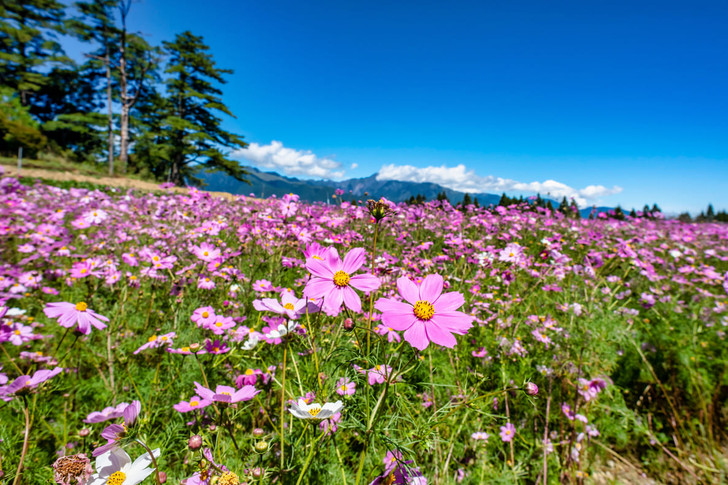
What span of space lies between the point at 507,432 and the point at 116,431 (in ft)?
5.61

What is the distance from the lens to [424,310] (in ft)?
2.31

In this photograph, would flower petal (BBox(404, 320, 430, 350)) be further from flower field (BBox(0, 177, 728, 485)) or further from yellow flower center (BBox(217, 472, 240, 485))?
yellow flower center (BBox(217, 472, 240, 485))

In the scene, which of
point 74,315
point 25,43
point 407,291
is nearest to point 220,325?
point 74,315

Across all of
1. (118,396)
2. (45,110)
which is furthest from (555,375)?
(45,110)

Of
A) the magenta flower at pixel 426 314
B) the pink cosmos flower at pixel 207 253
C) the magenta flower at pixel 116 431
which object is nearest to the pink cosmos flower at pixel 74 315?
the magenta flower at pixel 116 431

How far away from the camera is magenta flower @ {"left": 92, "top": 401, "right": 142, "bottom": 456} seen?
0.61 m

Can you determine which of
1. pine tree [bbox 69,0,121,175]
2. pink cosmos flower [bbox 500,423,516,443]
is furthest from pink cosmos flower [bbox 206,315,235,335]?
pine tree [bbox 69,0,121,175]

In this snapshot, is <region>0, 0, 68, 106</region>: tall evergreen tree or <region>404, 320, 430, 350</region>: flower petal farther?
<region>0, 0, 68, 106</region>: tall evergreen tree

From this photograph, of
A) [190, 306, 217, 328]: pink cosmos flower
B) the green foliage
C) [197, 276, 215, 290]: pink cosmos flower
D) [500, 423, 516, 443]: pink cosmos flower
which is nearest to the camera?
[190, 306, 217, 328]: pink cosmos flower

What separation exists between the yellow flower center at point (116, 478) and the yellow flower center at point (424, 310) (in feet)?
2.43

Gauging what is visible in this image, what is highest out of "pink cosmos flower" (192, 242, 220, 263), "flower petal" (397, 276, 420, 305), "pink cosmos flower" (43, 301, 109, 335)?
"flower petal" (397, 276, 420, 305)

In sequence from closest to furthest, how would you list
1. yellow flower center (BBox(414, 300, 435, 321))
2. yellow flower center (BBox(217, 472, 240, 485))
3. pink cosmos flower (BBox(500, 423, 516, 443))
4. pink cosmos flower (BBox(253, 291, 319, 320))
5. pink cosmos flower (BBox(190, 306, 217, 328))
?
1. yellow flower center (BBox(217, 472, 240, 485))
2. yellow flower center (BBox(414, 300, 435, 321))
3. pink cosmos flower (BBox(253, 291, 319, 320))
4. pink cosmos flower (BBox(190, 306, 217, 328))
5. pink cosmos flower (BBox(500, 423, 516, 443))

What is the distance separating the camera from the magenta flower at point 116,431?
610 mm

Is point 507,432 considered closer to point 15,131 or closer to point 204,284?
point 204,284
